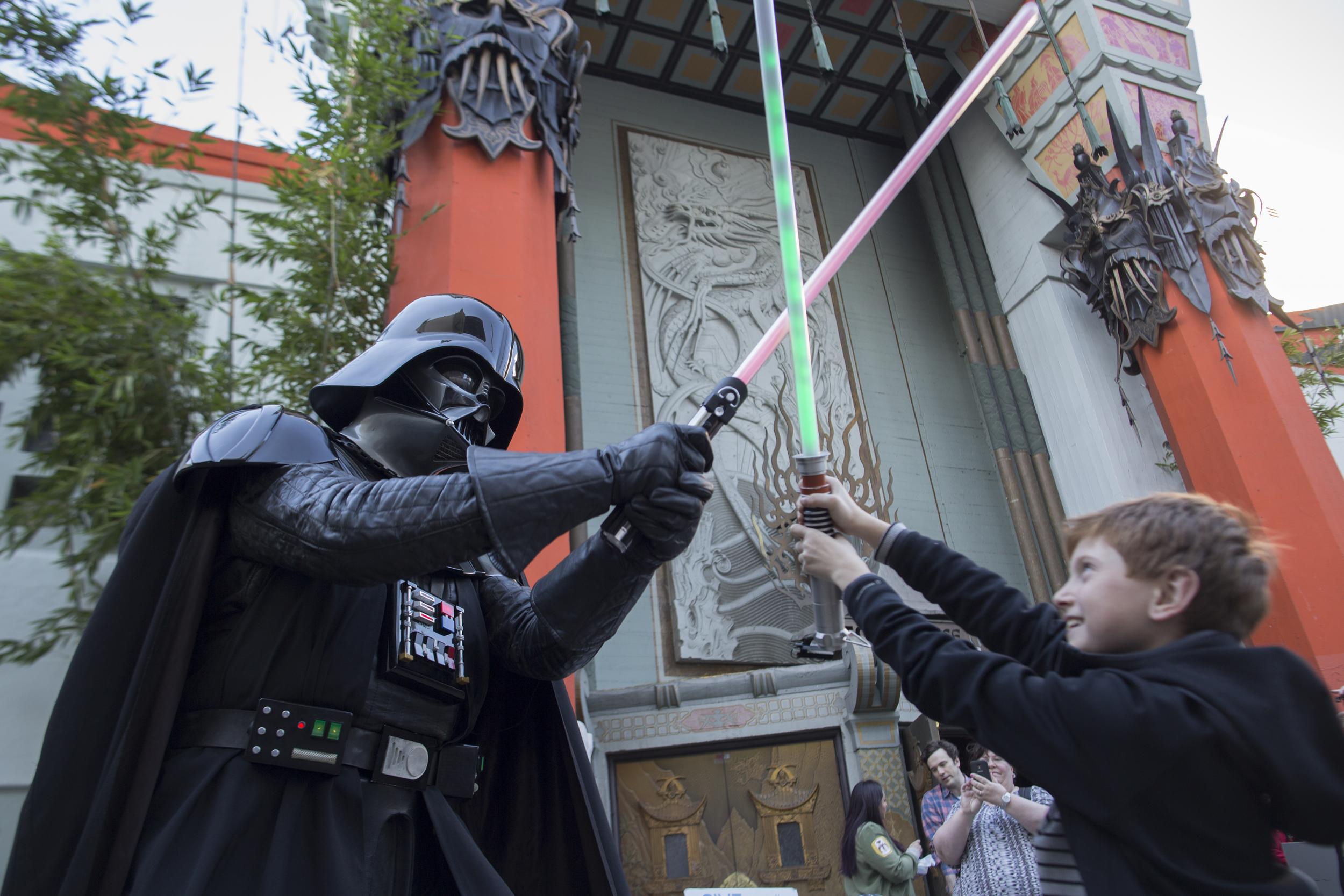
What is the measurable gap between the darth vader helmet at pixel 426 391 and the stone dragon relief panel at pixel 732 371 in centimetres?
529

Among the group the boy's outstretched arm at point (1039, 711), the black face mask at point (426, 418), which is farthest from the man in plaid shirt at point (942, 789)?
the black face mask at point (426, 418)

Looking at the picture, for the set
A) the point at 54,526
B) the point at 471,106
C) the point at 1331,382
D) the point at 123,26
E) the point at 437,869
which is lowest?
the point at 437,869

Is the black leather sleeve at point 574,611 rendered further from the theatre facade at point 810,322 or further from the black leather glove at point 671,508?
the theatre facade at point 810,322

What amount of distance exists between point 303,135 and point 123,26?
545 millimetres

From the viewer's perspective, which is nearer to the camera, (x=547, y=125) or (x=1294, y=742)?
(x=1294, y=742)

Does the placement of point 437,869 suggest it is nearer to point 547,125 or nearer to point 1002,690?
point 1002,690

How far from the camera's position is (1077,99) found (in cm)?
691

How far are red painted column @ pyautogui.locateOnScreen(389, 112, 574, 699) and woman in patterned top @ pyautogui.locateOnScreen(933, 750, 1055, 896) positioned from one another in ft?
6.96

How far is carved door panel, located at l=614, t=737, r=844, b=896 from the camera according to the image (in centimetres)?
523

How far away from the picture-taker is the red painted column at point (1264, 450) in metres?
5.92

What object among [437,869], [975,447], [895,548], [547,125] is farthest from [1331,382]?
[437,869]

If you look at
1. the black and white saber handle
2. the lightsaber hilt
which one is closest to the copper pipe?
the lightsaber hilt

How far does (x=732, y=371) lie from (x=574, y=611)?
731 centimetres

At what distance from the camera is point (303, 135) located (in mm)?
2672
